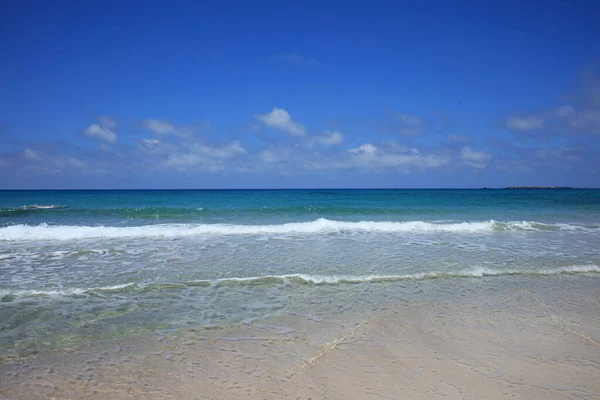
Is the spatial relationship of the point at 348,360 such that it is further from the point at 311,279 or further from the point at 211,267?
the point at 211,267

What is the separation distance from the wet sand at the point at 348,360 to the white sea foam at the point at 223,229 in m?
10.3

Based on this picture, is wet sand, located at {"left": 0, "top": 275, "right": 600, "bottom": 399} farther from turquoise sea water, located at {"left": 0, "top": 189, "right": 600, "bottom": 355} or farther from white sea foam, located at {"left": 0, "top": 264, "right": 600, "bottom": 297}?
white sea foam, located at {"left": 0, "top": 264, "right": 600, "bottom": 297}

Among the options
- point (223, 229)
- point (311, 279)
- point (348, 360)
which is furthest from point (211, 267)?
point (223, 229)

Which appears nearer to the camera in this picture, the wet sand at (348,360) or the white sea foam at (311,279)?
the wet sand at (348,360)

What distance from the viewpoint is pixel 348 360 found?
165 inches

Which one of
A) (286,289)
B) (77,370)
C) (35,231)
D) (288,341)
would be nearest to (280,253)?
(286,289)

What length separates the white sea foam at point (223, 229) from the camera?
14206mm

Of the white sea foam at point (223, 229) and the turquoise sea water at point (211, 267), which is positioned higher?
the white sea foam at point (223, 229)

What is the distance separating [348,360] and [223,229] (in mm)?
12622

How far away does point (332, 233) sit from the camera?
15.5 meters

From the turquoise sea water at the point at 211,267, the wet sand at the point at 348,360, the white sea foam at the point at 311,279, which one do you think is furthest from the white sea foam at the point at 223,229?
the wet sand at the point at 348,360

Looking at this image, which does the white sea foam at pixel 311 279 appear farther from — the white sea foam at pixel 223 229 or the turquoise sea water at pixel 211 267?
the white sea foam at pixel 223 229

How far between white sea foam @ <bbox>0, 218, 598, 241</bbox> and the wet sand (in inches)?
405

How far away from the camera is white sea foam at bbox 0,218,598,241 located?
14.2m
